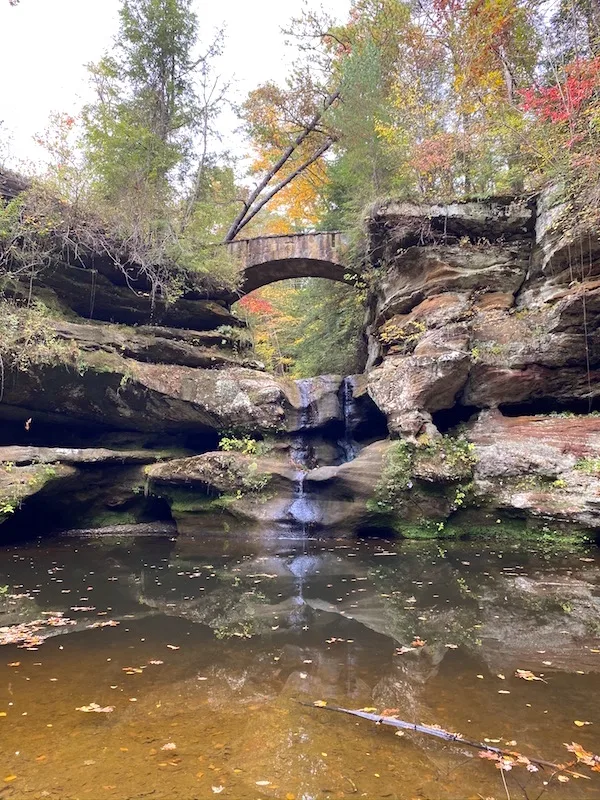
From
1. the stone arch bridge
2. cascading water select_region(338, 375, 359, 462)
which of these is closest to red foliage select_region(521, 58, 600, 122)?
the stone arch bridge

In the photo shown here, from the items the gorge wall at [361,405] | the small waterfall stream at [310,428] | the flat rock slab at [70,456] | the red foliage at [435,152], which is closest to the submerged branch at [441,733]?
the gorge wall at [361,405]

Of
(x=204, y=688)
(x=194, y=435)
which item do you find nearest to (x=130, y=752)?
(x=204, y=688)

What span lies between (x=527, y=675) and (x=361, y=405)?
9719 millimetres

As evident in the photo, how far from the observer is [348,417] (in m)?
13.5

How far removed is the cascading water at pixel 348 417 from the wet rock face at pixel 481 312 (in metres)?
1.41

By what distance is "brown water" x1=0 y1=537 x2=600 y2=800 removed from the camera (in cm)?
247

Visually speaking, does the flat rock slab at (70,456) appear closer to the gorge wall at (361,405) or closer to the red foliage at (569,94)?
the gorge wall at (361,405)

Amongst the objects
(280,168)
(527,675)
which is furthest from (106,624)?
(280,168)

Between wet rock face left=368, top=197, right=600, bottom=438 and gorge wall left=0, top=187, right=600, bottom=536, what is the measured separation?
43 millimetres

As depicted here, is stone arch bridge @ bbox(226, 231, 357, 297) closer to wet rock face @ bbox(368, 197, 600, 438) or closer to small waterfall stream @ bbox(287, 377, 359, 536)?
wet rock face @ bbox(368, 197, 600, 438)

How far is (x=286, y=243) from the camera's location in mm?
16344

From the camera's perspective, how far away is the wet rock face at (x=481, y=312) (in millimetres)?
10203

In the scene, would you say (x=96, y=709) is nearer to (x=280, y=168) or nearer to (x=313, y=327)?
(x=313, y=327)

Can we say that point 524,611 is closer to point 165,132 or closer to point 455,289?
point 455,289
